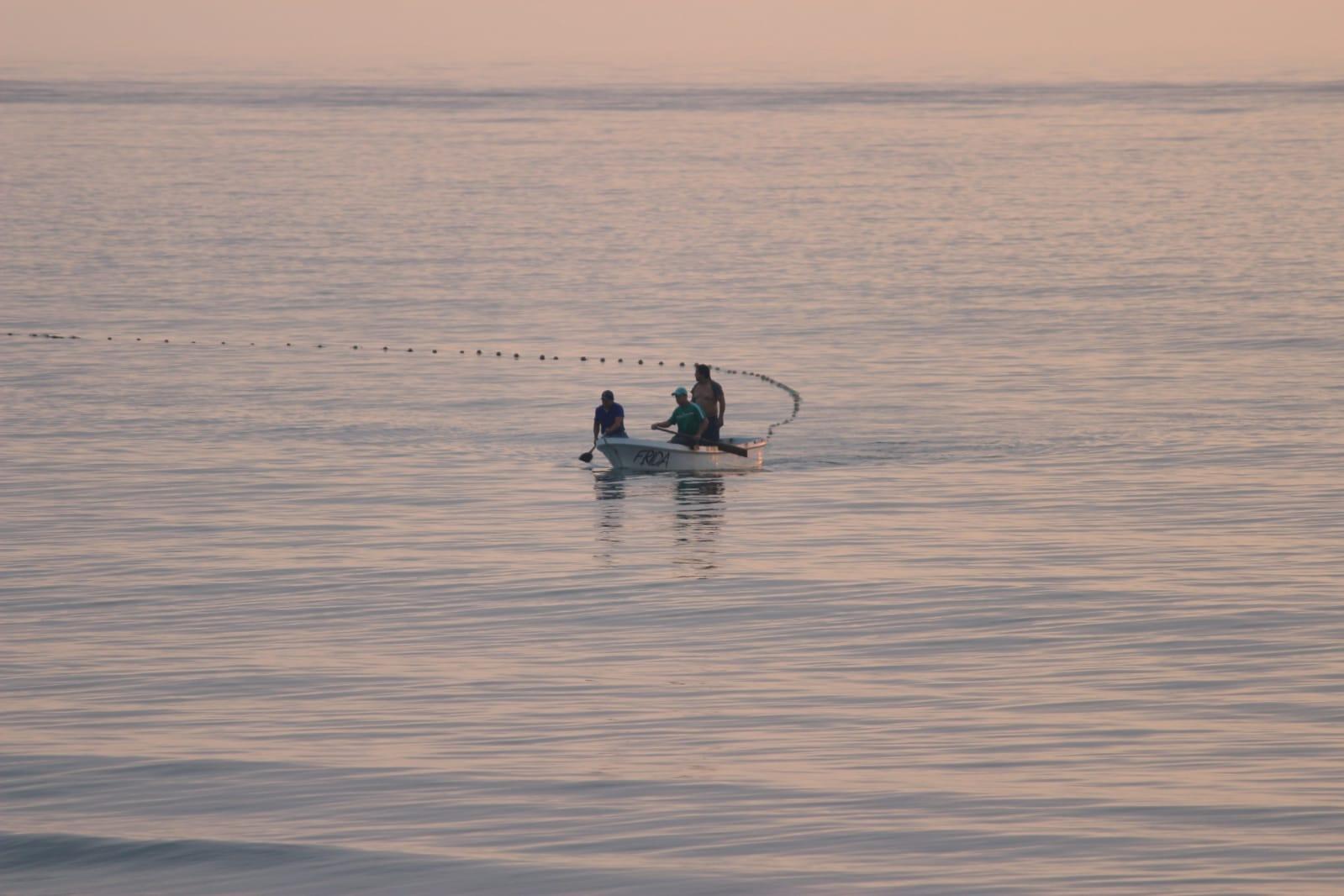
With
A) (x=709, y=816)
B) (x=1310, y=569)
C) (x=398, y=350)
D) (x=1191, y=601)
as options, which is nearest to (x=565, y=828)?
(x=709, y=816)

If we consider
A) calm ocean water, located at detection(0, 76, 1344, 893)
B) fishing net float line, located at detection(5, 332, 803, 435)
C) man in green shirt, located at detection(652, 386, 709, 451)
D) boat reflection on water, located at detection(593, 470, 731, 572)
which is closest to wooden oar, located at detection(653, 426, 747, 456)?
man in green shirt, located at detection(652, 386, 709, 451)

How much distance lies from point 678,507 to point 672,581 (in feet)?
→ 21.4

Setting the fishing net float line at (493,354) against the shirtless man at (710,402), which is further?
the fishing net float line at (493,354)

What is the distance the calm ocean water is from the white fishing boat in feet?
2.36

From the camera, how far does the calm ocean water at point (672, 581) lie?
18.1m

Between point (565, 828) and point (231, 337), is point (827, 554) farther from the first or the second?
point (231, 337)

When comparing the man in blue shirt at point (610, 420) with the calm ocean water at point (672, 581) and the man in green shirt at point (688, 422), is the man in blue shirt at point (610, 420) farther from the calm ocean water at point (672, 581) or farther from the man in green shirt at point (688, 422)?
the calm ocean water at point (672, 581)

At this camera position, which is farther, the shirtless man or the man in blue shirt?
the man in blue shirt

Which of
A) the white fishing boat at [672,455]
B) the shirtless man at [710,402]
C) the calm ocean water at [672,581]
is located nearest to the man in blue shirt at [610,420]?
the white fishing boat at [672,455]

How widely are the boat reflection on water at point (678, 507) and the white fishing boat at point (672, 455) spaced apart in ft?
0.58

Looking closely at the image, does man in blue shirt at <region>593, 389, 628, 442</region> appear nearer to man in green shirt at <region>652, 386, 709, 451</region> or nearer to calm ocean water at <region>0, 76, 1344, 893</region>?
man in green shirt at <region>652, 386, 709, 451</region>

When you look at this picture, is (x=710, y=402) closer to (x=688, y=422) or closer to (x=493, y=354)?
(x=688, y=422)

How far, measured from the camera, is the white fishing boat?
A: 37750 mm

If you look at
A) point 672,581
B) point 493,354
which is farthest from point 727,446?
point 493,354
